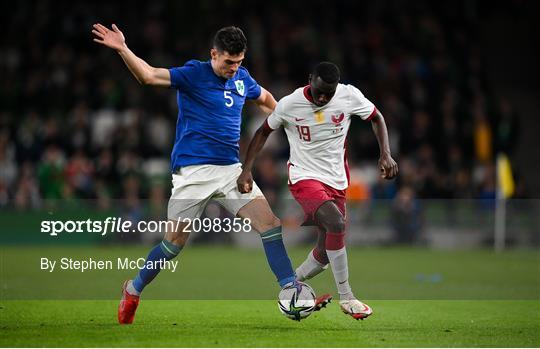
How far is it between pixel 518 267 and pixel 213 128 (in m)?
8.93

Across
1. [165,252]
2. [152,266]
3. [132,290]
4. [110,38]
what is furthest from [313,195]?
[110,38]

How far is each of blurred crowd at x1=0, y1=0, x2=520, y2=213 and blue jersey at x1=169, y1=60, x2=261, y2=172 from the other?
33.1ft

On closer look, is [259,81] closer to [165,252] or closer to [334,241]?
[334,241]

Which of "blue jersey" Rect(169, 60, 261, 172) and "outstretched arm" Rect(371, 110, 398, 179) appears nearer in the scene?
"blue jersey" Rect(169, 60, 261, 172)

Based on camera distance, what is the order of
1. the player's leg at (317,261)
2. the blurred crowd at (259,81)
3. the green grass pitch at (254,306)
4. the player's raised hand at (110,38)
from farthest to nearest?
the blurred crowd at (259,81)
the player's leg at (317,261)
the player's raised hand at (110,38)
the green grass pitch at (254,306)

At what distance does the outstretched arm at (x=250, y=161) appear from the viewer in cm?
968

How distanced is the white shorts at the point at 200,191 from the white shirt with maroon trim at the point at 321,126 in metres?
0.77

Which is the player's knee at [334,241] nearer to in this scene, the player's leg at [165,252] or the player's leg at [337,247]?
the player's leg at [337,247]

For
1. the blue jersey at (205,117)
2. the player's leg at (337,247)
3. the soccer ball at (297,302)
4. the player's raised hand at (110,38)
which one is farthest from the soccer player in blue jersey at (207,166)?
the player's raised hand at (110,38)

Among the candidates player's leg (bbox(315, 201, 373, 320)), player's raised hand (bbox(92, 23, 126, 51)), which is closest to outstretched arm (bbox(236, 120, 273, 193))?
player's leg (bbox(315, 201, 373, 320))

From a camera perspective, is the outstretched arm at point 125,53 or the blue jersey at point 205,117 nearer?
the outstretched arm at point 125,53

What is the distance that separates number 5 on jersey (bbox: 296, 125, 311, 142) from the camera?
1022 centimetres

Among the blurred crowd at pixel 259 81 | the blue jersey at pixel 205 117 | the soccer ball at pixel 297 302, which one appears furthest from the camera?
the blurred crowd at pixel 259 81

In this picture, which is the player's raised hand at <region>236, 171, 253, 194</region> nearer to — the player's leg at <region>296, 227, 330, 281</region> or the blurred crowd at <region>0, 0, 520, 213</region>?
the player's leg at <region>296, 227, 330, 281</region>
